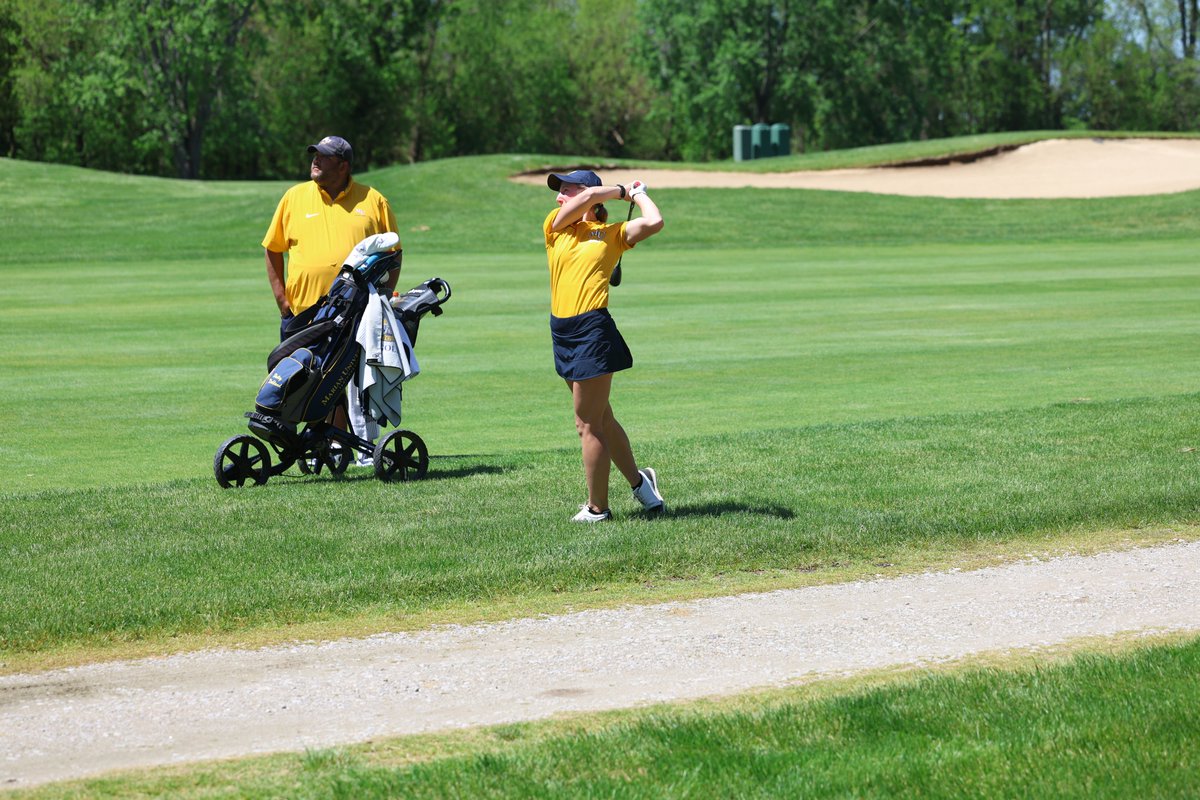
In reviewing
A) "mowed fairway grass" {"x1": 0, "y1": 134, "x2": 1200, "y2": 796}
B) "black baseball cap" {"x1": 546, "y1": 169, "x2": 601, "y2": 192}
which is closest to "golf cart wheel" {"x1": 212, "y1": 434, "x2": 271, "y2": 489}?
"mowed fairway grass" {"x1": 0, "y1": 134, "x2": 1200, "y2": 796}

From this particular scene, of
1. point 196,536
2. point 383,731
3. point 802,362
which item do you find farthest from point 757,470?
point 802,362

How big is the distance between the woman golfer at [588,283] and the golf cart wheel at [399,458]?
1884 mm

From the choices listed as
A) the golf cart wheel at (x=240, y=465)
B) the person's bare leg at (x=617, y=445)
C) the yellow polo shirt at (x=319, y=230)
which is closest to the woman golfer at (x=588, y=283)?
the person's bare leg at (x=617, y=445)

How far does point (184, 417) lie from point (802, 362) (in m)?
6.37

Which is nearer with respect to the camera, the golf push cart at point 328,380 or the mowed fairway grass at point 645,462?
the mowed fairway grass at point 645,462

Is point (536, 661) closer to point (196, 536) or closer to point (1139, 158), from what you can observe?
point (196, 536)

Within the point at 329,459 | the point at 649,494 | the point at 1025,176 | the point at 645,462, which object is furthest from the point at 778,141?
the point at 649,494

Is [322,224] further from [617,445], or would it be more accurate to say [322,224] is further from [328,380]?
[617,445]

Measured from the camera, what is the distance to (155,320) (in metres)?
19.2

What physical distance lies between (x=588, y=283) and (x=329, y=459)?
2.84m

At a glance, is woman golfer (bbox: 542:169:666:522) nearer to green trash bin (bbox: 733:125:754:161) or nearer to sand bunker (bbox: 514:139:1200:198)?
sand bunker (bbox: 514:139:1200:198)

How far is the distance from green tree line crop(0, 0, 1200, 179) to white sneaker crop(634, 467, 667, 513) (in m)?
55.2

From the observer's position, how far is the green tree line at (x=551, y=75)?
64.9 m

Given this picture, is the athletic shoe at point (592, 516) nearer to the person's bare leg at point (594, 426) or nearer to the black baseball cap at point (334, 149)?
the person's bare leg at point (594, 426)
